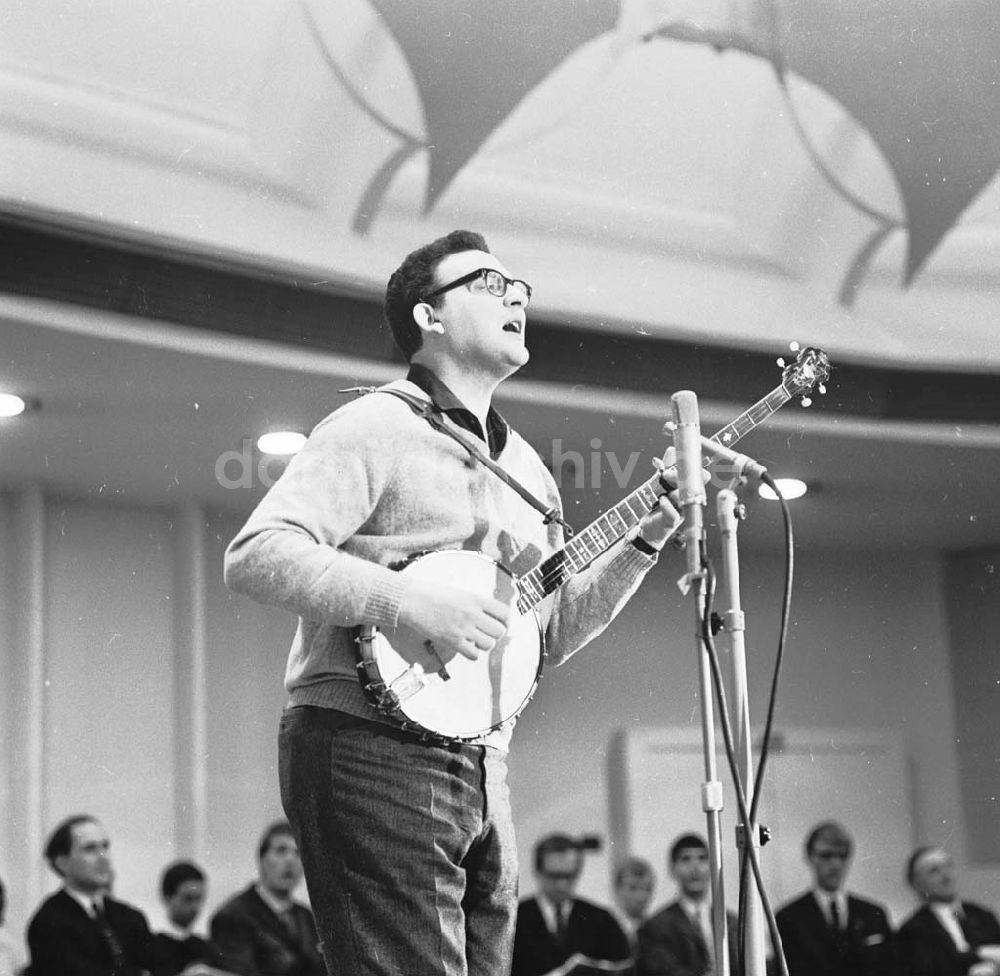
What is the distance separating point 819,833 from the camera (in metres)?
5.02

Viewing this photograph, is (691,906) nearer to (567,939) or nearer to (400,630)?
(567,939)

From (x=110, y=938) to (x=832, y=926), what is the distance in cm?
228

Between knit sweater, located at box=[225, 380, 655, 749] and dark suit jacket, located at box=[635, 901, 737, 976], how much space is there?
2835 mm

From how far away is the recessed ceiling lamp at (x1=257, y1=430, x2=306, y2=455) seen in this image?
4.07m

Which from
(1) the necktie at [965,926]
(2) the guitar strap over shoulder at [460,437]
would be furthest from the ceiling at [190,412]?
(1) the necktie at [965,926]

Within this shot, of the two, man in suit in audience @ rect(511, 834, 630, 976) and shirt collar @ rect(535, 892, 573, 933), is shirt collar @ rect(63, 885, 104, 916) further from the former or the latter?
shirt collar @ rect(535, 892, 573, 933)

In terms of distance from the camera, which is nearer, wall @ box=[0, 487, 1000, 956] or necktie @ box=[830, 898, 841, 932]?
wall @ box=[0, 487, 1000, 956]

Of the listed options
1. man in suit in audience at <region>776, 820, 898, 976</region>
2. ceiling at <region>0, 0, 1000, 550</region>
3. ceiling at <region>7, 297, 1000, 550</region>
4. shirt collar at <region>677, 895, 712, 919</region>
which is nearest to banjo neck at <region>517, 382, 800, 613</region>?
ceiling at <region>7, 297, 1000, 550</region>

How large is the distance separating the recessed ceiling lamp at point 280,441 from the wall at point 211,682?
0.23 m

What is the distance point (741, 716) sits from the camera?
1903 millimetres

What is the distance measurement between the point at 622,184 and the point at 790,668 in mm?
1648

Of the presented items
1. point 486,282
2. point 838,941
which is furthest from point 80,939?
point 486,282

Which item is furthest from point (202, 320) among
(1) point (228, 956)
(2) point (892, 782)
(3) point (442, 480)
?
(2) point (892, 782)

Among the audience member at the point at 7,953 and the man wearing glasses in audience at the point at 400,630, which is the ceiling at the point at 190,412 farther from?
the man wearing glasses in audience at the point at 400,630
